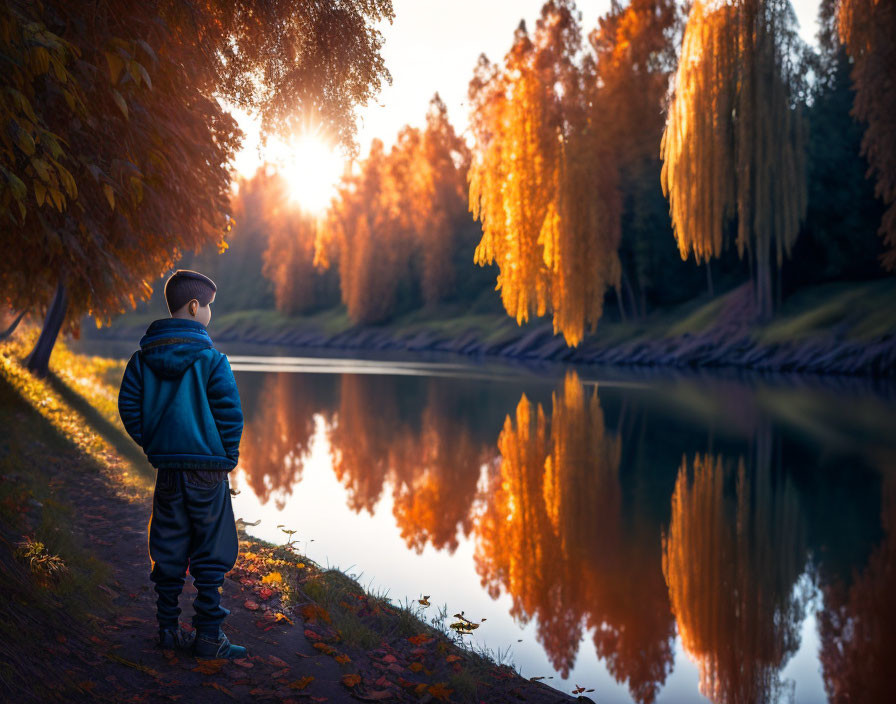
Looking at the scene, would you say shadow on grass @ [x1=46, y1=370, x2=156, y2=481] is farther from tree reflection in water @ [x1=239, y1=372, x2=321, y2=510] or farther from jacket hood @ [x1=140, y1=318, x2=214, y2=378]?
jacket hood @ [x1=140, y1=318, x2=214, y2=378]

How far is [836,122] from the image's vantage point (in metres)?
32.8

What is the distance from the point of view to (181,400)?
3.77 metres

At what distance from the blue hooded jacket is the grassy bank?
36.8 inches

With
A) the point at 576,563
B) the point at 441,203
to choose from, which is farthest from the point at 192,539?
the point at 441,203

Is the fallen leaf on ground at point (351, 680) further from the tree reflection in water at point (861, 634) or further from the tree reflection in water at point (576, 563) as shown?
the tree reflection in water at point (861, 634)

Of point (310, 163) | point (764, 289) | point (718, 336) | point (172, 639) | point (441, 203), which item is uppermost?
point (441, 203)

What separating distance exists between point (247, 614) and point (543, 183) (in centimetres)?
2224

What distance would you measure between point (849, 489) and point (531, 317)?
35.0 metres

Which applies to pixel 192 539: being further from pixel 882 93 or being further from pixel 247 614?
pixel 882 93

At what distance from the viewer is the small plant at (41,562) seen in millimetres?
4383

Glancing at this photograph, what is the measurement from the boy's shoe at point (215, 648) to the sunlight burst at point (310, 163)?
490 centimetres

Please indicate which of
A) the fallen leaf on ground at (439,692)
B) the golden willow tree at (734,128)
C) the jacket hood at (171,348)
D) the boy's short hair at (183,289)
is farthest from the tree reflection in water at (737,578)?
the golden willow tree at (734,128)

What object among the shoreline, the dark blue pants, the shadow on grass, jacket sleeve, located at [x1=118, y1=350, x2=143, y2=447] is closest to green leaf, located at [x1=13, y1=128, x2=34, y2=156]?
jacket sleeve, located at [x1=118, y1=350, x2=143, y2=447]

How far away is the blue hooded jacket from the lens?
12.3 feet
